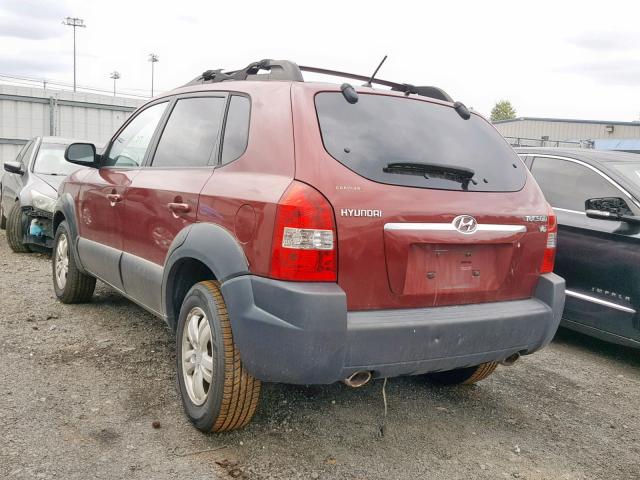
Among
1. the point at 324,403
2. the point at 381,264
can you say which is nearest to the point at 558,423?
the point at 324,403

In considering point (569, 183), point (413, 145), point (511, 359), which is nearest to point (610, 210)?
point (569, 183)

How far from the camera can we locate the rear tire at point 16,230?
7.87 meters

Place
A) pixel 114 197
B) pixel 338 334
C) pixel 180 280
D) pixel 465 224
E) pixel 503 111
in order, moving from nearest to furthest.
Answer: pixel 338 334 < pixel 465 224 < pixel 180 280 < pixel 114 197 < pixel 503 111

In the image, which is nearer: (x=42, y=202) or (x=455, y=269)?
(x=455, y=269)

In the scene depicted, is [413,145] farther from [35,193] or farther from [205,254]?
[35,193]

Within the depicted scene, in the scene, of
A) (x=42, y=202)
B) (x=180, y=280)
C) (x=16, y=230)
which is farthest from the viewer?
(x=16, y=230)

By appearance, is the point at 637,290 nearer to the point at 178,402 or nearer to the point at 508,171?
the point at 508,171

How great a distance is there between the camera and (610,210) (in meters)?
4.68

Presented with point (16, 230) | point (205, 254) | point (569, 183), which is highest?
point (569, 183)

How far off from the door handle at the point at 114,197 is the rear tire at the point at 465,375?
2.40 meters

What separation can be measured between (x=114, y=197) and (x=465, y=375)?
259 cm

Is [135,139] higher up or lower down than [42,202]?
higher up

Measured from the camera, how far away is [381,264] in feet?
8.89

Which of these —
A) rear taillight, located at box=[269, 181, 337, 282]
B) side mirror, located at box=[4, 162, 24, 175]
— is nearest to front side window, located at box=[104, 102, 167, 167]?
rear taillight, located at box=[269, 181, 337, 282]
